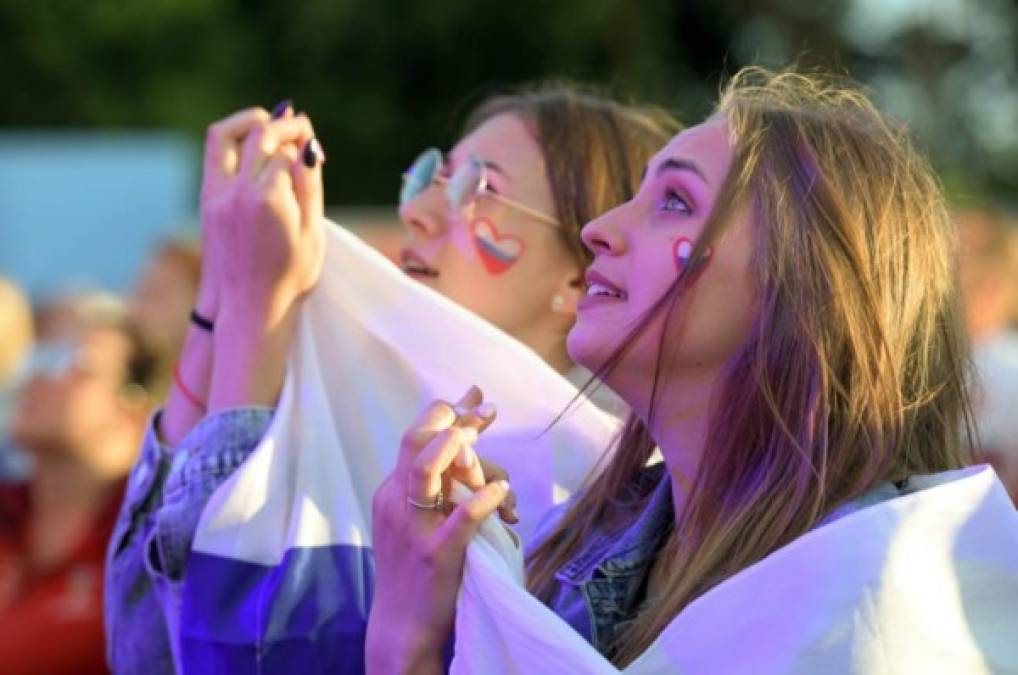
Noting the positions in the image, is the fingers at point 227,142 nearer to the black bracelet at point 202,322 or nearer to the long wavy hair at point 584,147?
the black bracelet at point 202,322

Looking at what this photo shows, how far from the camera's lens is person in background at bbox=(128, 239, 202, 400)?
4266mm

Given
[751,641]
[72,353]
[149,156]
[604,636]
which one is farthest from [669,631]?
[149,156]

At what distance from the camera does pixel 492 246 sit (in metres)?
2.41

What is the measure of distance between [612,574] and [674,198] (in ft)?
1.42

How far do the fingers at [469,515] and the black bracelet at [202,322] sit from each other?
670 mm

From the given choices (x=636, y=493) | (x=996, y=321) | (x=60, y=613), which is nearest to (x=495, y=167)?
(x=636, y=493)

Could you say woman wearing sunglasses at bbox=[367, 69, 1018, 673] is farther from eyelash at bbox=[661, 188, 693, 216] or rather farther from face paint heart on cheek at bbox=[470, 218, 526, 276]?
face paint heart on cheek at bbox=[470, 218, 526, 276]

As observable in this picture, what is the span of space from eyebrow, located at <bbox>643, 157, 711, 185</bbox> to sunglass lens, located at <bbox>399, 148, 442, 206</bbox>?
65 centimetres

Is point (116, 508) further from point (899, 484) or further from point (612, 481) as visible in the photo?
point (899, 484)

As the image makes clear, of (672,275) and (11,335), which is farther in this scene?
(11,335)

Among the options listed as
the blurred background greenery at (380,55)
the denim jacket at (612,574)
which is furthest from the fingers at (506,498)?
the blurred background greenery at (380,55)

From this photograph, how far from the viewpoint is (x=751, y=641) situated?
A: 156cm

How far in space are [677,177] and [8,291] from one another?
394cm

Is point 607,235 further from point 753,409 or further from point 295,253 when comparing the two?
point 295,253
